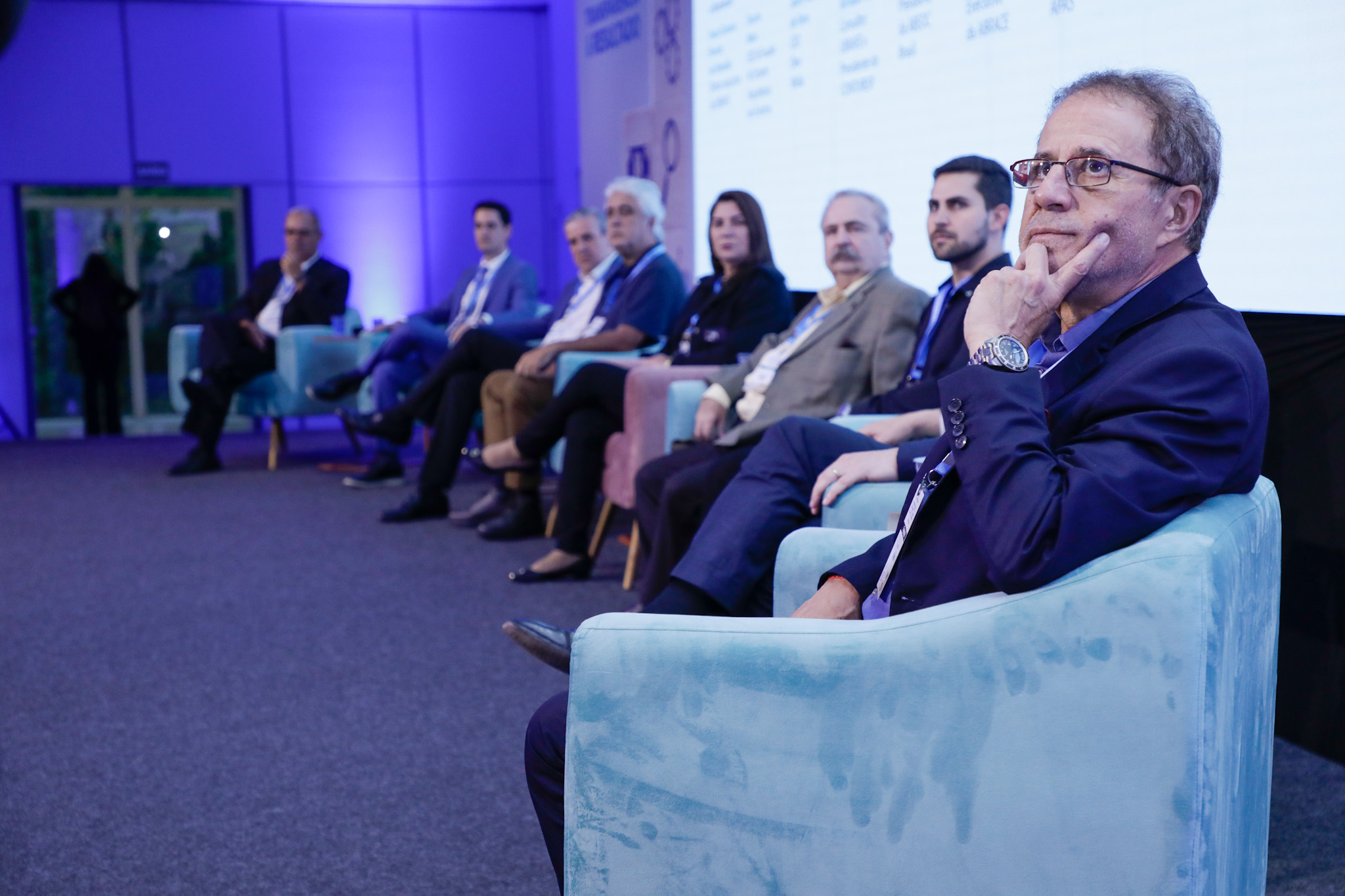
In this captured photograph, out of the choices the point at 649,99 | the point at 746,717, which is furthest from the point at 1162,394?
the point at 649,99

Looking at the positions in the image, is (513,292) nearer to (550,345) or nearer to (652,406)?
(550,345)

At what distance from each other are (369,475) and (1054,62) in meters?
4.07

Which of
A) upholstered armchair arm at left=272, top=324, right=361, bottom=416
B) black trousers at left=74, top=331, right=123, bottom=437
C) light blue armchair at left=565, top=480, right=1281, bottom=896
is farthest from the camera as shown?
black trousers at left=74, top=331, right=123, bottom=437

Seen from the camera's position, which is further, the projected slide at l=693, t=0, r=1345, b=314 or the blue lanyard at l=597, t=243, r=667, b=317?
the blue lanyard at l=597, t=243, r=667, b=317

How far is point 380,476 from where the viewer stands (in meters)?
6.03

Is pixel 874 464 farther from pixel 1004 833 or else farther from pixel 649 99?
pixel 649 99

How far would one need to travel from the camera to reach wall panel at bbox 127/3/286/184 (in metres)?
8.49

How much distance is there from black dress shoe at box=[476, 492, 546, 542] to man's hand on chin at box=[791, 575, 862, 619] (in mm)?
3133

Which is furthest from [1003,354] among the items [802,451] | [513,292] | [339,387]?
[339,387]

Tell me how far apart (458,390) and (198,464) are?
7.86 ft

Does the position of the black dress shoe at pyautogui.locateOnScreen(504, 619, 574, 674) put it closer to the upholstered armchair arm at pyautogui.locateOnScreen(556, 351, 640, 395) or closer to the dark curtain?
the dark curtain

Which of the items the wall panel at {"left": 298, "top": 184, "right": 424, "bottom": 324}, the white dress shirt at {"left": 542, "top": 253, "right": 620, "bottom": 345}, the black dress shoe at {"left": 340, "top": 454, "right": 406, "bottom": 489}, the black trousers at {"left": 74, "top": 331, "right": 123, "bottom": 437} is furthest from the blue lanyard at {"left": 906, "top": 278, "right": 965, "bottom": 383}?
the black trousers at {"left": 74, "top": 331, "right": 123, "bottom": 437}

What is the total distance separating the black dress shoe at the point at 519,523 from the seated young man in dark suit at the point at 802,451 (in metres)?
1.81

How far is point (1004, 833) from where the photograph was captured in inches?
44.8
